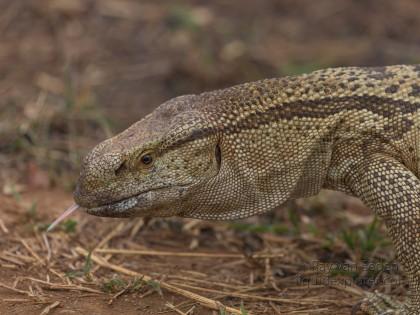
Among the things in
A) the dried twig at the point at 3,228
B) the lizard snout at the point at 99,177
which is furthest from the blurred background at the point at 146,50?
the lizard snout at the point at 99,177

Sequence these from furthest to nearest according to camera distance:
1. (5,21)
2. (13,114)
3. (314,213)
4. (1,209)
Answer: (5,21)
(13,114)
(314,213)
(1,209)

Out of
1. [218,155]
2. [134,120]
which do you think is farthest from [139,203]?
[134,120]

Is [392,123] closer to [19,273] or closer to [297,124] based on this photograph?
[297,124]

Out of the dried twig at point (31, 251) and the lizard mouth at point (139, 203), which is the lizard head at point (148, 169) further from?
the dried twig at point (31, 251)

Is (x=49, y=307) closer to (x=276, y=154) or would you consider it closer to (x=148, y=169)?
(x=148, y=169)

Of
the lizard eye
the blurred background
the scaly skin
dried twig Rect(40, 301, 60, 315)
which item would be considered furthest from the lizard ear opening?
the blurred background

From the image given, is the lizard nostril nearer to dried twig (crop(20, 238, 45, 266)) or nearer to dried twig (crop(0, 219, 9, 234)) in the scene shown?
dried twig (crop(20, 238, 45, 266))

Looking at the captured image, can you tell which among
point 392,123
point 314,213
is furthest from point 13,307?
point 314,213
